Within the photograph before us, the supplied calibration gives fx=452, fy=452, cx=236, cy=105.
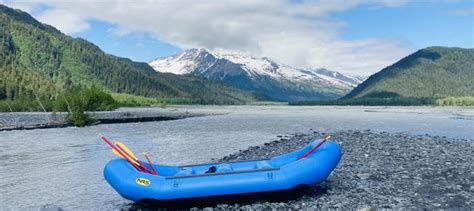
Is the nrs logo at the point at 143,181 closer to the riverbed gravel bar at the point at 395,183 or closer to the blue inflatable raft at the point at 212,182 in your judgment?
the blue inflatable raft at the point at 212,182

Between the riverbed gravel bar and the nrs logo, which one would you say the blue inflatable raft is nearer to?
the nrs logo

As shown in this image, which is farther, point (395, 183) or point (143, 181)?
point (395, 183)

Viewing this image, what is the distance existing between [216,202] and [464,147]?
65.6 feet

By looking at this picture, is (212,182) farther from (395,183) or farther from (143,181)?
(395,183)

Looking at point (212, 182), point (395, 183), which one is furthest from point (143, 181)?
point (395, 183)

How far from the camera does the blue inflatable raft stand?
579 inches

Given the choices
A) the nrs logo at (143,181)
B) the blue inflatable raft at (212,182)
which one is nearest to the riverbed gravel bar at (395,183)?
the blue inflatable raft at (212,182)

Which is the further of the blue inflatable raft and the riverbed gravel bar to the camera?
the blue inflatable raft

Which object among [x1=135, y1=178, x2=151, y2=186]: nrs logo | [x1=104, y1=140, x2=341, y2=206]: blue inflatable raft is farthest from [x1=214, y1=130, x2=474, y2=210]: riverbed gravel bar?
[x1=135, y1=178, x2=151, y2=186]: nrs logo

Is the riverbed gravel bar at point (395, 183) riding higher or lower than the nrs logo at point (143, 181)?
lower

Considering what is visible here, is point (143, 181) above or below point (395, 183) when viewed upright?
above

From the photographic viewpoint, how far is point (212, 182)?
1486cm

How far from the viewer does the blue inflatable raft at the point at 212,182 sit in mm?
14703

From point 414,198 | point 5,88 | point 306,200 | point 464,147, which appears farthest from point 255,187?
point 5,88
